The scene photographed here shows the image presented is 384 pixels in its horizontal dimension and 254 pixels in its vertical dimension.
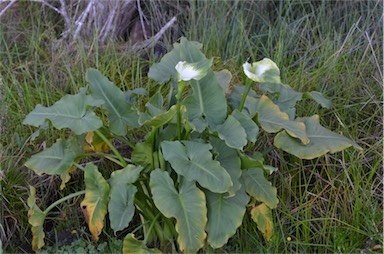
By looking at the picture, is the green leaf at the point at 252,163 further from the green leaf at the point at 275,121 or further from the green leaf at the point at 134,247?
the green leaf at the point at 134,247

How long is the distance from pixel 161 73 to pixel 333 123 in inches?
40.6

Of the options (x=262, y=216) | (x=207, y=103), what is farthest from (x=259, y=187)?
(x=207, y=103)

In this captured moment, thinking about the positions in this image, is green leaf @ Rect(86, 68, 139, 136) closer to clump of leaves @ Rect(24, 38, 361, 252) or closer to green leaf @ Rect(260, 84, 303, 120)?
clump of leaves @ Rect(24, 38, 361, 252)

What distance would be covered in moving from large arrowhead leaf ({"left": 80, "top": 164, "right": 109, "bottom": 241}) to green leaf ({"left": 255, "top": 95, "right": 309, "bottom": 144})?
776mm

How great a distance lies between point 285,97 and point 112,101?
34.1 inches

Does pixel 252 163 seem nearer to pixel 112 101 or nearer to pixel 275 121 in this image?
pixel 275 121

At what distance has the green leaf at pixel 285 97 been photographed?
3172 mm

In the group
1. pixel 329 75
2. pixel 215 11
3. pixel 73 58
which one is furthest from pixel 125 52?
pixel 329 75

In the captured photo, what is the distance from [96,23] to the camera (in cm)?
459

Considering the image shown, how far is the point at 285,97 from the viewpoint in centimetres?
324

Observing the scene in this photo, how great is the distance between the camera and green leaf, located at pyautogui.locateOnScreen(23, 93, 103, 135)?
112 inches

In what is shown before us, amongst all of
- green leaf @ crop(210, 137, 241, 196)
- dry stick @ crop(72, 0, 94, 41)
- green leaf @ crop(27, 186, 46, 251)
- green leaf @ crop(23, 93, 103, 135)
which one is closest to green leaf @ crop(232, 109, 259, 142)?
green leaf @ crop(210, 137, 241, 196)

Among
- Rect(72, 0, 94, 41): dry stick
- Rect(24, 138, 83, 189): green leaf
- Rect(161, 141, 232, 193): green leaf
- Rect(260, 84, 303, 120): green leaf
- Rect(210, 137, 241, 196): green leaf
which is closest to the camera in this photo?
Rect(161, 141, 232, 193): green leaf

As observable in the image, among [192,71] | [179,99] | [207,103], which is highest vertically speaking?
[192,71]
